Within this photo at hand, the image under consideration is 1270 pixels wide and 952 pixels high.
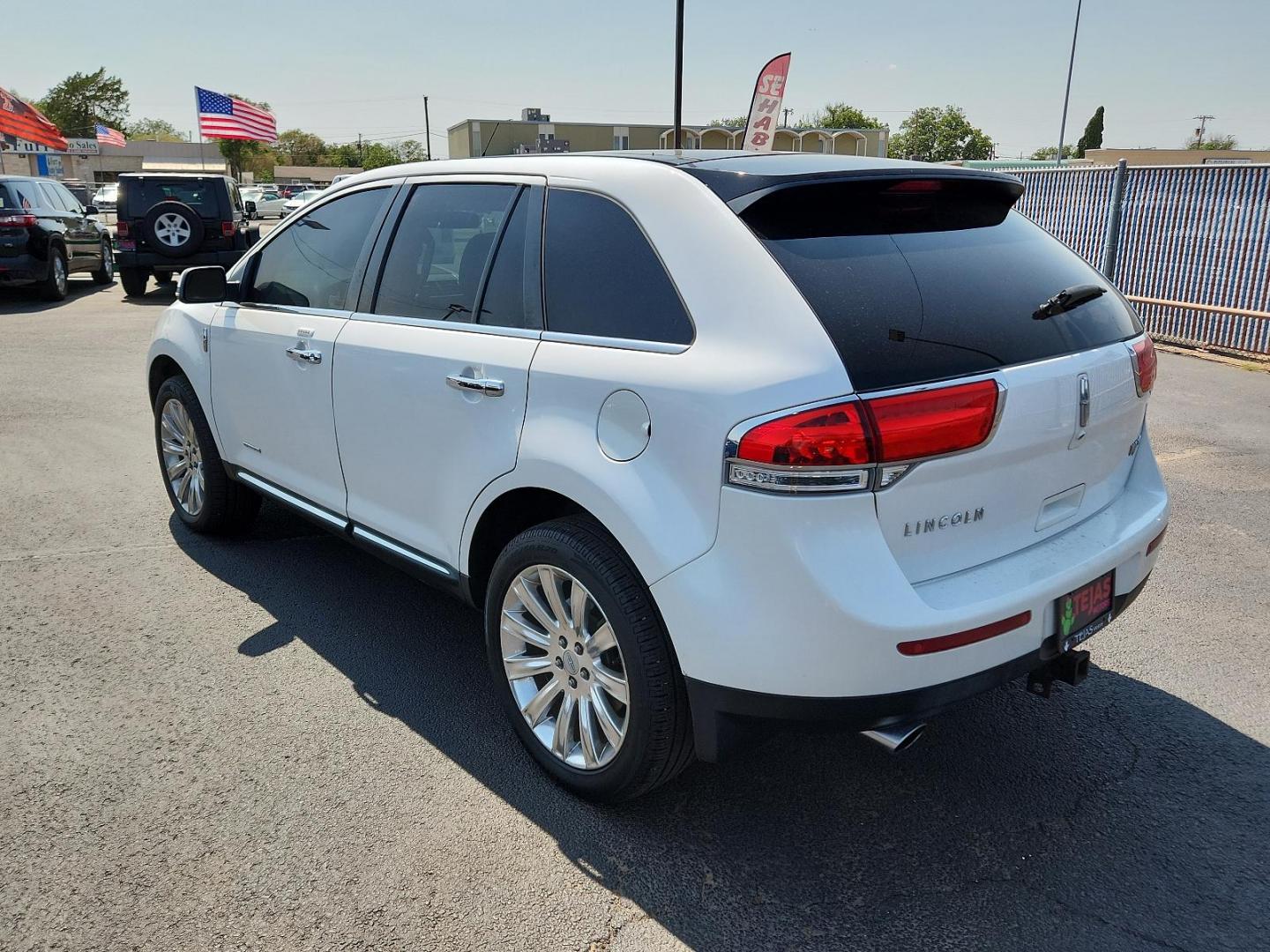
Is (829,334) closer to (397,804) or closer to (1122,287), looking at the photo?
(397,804)

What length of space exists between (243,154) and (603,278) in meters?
102

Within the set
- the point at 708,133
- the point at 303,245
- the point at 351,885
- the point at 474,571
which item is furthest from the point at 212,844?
the point at 708,133

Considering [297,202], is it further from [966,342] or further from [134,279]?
[966,342]

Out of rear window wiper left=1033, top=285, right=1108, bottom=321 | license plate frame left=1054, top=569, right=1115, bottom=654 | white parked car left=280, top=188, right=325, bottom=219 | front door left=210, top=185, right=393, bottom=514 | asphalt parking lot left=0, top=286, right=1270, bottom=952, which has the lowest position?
asphalt parking lot left=0, top=286, right=1270, bottom=952

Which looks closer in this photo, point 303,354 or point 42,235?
point 303,354

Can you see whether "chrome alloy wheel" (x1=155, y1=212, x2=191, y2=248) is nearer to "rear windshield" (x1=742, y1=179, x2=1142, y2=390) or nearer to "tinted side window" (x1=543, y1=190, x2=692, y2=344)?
"tinted side window" (x1=543, y1=190, x2=692, y2=344)

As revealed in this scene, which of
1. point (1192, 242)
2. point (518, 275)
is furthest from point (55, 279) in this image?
point (1192, 242)

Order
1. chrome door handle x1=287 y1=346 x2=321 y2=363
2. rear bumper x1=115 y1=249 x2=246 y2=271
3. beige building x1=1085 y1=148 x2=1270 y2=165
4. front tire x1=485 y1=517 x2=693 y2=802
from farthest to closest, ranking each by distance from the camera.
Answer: beige building x1=1085 y1=148 x2=1270 y2=165 < rear bumper x1=115 y1=249 x2=246 y2=271 < chrome door handle x1=287 y1=346 x2=321 y2=363 < front tire x1=485 y1=517 x2=693 y2=802

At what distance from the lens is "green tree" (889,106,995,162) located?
93.6 metres

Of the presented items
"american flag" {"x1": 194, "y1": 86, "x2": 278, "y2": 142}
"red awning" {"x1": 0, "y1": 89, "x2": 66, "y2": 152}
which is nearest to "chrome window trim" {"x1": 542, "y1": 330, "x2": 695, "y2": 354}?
"american flag" {"x1": 194, "y1": 86, "x2": 278, "y2": 142}

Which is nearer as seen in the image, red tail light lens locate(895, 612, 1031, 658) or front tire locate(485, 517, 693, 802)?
red tail light lens locate(895, 612, 1031, 658)

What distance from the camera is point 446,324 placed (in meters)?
3.31

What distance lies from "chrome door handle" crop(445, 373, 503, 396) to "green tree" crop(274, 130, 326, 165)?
134m

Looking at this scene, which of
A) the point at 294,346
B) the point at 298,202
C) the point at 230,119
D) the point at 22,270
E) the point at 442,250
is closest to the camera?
the point at 442,250
